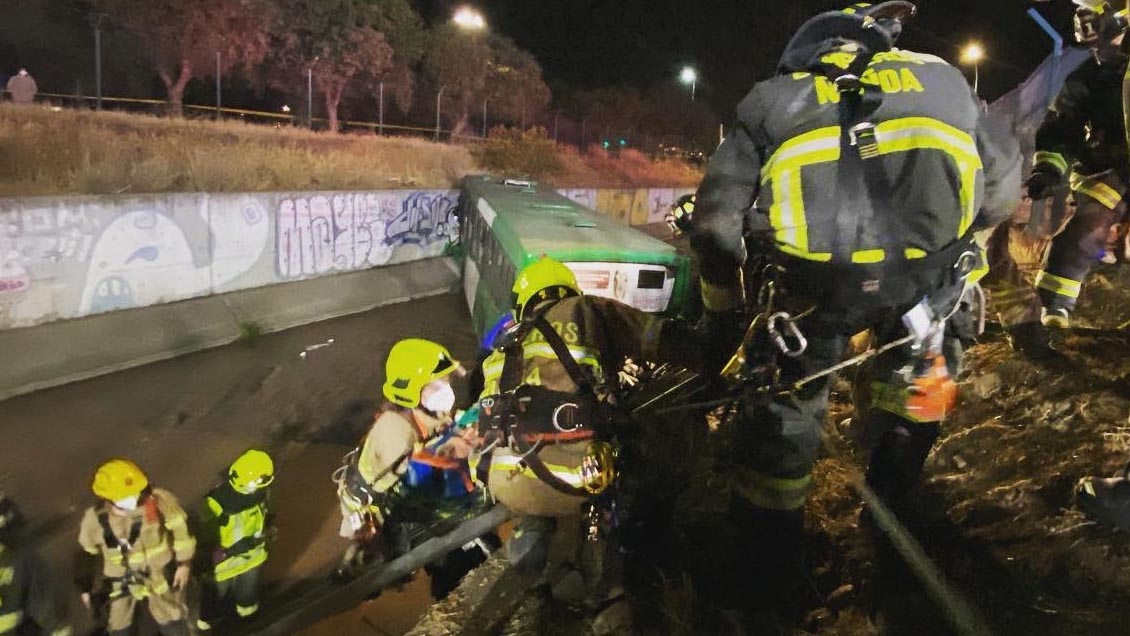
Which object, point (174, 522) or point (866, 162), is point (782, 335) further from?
point (174, 522)

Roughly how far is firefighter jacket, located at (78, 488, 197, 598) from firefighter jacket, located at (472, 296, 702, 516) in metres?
1.81

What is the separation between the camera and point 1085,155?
131 inches

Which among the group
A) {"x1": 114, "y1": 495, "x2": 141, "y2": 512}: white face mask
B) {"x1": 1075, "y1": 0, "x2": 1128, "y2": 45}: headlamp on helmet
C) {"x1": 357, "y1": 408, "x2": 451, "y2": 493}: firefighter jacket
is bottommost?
{"x1": 114, "y1": 495, "x2": 141, "y2": 512}: white face mask

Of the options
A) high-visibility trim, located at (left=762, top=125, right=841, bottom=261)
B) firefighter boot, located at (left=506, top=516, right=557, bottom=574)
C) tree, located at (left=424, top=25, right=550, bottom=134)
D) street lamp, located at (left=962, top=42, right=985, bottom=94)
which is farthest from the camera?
tree, located at (left=424, top=25, right=550, bottom=134)

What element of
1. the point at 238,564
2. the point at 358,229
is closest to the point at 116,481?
the point at 238,564

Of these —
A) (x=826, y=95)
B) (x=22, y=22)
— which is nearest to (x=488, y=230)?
(x=826, y=95)

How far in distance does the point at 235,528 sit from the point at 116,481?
1.88 feet

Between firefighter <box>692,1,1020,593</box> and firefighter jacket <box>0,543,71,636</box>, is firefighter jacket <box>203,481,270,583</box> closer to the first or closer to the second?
firefighter jacket <box>0,543,71,636</box>

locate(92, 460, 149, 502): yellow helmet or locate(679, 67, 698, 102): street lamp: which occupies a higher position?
locate(679, 67, 698, 102): street lamp

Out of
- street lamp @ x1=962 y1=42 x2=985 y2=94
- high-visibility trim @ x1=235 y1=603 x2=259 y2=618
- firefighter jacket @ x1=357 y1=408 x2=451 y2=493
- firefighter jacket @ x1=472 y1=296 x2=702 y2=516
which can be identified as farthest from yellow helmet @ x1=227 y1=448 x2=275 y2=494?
street lamp @ x1=962 y1=42 x2=985 y2=94

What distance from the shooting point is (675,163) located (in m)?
32.7

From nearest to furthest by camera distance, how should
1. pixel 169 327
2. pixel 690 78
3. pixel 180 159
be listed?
pixel 169 327, pixel 180 159, pixel 690 78

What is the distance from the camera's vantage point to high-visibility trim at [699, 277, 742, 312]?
8.76 ft

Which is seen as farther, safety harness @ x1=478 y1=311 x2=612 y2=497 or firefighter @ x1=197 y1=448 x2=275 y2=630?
firefighter @ x1=197 y1=448 x2=275 y2=630
